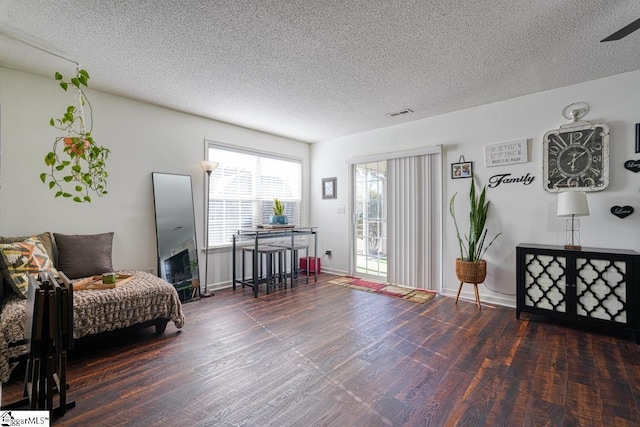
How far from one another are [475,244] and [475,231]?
0.16m

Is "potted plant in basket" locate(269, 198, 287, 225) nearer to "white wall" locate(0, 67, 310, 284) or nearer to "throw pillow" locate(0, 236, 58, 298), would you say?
"white wall" locate(0, 67, 310, 284)

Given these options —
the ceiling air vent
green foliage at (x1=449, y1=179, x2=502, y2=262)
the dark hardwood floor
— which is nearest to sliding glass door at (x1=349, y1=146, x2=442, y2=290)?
green foliage at (x1=449, y1=179, x2=502, y2=262)

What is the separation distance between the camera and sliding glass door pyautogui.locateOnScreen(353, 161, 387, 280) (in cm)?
483

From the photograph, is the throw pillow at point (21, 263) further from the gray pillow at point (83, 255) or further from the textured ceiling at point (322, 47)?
the textured ceiling at point (322, 47)

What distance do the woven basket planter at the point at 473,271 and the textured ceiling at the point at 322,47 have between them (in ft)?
6.56

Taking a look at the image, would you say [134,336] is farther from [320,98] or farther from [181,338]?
[320,98]

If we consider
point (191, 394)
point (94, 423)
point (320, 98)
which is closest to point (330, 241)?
point (320, 98)

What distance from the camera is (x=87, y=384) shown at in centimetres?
197

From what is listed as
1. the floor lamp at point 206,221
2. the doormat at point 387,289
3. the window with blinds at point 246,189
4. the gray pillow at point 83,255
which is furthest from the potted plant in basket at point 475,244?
the gray pillow at point 83,255

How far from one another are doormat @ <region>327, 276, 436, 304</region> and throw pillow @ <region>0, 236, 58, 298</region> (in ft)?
11.4

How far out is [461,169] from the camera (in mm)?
3941

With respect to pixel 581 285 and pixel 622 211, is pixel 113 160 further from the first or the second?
pixel 622 211

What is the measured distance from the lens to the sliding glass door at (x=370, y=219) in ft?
15.9

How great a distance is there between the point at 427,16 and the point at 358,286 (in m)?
3.51
